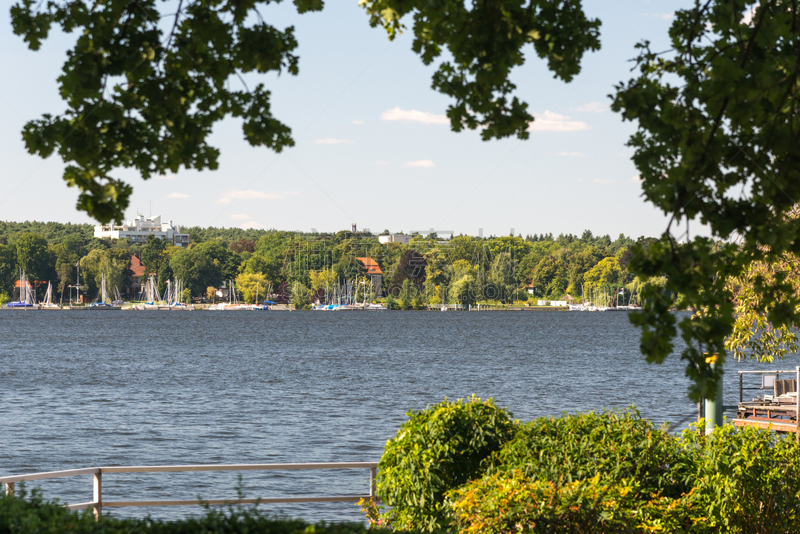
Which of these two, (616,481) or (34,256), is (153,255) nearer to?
(34,256)

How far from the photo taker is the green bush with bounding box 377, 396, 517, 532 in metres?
7.38

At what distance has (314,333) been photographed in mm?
120312

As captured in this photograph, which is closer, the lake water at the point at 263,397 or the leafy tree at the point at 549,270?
the lake water at the point at 263,397

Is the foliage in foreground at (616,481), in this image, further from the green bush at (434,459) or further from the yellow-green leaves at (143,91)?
the yellow-green leaves at (143,91)

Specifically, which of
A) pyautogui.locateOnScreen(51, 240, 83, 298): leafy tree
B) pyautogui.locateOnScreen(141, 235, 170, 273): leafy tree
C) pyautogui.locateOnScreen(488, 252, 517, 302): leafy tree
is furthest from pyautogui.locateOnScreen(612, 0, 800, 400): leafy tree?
pyautogui.locateOnScreen(51, 240, 83, 298): leafy tree

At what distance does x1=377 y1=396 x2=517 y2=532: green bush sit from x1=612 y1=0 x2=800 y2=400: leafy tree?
3.38 metres

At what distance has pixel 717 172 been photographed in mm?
4465

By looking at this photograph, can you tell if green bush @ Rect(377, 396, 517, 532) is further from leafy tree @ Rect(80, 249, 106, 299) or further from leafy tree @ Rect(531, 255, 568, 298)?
leafy tree @ Rect(80, 249, 106, 299)

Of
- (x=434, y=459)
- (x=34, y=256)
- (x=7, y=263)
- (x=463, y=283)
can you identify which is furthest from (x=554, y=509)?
(x=7, y=263)

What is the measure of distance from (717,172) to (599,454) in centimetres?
351

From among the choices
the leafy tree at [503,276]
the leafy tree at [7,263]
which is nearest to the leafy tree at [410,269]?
the leafy tree at [503,276]

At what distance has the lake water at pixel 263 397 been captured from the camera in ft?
81.8

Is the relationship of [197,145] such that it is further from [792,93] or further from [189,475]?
[189,475]

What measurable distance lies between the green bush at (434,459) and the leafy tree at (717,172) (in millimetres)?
3382
